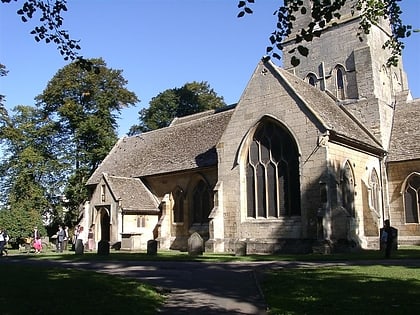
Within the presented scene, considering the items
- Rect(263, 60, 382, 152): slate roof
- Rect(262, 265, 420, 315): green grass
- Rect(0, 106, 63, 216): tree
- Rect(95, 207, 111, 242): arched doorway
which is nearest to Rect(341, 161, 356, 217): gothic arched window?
Rect(263, 60, 382, 152): slate roof

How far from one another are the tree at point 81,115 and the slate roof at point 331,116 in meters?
25.2

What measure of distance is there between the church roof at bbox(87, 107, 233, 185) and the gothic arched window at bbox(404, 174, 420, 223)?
12328mm

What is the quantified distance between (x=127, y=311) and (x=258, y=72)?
2001 cm

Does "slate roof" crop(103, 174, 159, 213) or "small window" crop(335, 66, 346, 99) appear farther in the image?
"small window" crop(335, 66, 346, 99)

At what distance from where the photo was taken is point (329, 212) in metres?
21.8

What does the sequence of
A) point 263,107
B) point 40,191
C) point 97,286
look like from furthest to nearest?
point 40,191
point 263,107
point 97,286

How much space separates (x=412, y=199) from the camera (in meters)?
27.6

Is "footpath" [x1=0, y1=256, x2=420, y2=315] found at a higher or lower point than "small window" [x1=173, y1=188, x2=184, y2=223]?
lower

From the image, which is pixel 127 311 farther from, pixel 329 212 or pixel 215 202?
pixel 215 202

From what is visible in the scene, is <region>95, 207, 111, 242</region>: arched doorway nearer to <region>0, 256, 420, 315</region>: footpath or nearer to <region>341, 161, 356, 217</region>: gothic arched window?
<region>0, 256, 420, 315</region>: footpath

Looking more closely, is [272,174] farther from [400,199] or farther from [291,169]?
[400,199]

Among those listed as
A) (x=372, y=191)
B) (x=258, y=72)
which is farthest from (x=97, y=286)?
(x=372, y=191)

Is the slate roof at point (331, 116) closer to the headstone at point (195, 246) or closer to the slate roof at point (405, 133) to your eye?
the slate roof at point (405, 133)

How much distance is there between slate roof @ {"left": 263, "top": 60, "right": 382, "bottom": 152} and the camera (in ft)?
77.3
